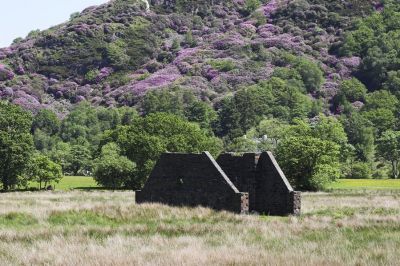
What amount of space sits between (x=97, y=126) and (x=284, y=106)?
137ft

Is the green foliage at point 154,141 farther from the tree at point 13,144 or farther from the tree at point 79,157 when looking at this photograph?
the tree at point 79,157

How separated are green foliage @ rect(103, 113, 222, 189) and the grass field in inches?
1507

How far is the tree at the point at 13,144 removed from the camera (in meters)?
61.2

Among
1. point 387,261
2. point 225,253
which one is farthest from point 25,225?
point 387,261

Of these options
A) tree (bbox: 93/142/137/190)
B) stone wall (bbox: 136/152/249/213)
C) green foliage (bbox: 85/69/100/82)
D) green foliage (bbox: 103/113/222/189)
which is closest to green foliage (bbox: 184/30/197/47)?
green foliage (bbox: 85/69/100/82)

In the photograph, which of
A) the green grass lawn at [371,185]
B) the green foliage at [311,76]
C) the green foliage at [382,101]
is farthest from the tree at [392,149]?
the green foliage at [311,76]

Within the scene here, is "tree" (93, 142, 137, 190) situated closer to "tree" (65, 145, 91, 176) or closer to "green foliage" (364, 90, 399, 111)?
"tree" (65, 145, 91, 176)

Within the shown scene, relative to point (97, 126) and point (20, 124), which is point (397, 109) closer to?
point (97, 126)

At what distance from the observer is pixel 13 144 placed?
202ft

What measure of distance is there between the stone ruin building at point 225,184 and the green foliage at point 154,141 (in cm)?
3350

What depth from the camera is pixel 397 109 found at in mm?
141125

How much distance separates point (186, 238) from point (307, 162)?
137ft

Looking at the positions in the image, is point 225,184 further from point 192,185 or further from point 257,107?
point 257,107

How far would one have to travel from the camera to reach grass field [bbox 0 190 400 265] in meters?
15.8
